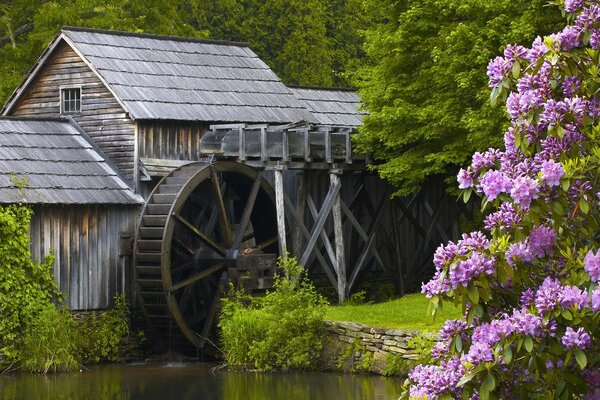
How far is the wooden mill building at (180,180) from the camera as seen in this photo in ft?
74.6

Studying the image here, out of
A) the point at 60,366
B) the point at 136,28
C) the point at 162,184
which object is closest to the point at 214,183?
the point at 162,184

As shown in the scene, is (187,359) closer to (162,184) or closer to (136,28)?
(162,184)

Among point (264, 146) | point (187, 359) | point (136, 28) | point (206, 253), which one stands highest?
point (136, 28)

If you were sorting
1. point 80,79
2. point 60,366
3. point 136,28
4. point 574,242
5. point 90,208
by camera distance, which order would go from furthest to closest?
point 136,28, point 80,79, point 90,208, point 60,366, point 574,242

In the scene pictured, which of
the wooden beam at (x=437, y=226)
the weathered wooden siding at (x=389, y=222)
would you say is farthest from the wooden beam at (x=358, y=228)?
the wooden beam at (x=437, y=226)

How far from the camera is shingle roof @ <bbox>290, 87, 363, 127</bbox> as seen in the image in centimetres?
2858

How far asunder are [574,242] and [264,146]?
52.8ft

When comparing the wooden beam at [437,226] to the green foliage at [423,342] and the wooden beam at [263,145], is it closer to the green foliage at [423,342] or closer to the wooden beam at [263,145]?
the wooden beam at [263,145]

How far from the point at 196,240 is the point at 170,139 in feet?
6.35

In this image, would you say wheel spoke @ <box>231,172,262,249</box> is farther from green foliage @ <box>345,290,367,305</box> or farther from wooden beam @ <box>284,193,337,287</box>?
green foliage @ <box>345,290,367,305</box>

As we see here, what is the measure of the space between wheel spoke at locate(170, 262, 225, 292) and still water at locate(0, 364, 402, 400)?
5.77 feet

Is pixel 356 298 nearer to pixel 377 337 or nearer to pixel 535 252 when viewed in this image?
pixel 377 337

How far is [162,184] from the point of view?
23.2m

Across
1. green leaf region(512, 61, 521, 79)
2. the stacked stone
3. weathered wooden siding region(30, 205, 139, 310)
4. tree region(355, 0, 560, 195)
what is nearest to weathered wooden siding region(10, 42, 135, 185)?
weathered wooden siding region(30, 205, 139, 310)
